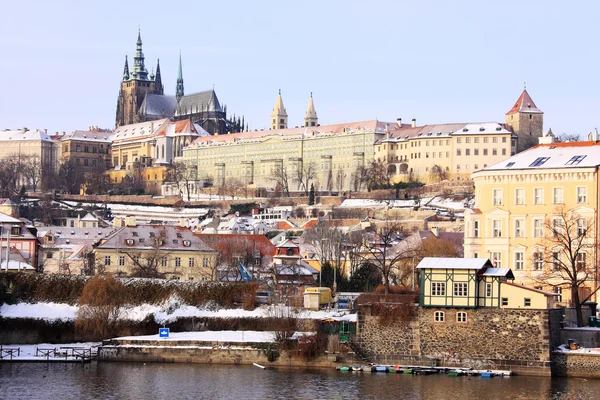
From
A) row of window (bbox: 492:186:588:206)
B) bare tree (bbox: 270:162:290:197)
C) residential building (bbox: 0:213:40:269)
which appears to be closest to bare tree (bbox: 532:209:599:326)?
row of window (bbox: 492:186:588:206)

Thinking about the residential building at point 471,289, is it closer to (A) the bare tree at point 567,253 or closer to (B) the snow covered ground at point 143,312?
(A) the bare tree at point 567,253

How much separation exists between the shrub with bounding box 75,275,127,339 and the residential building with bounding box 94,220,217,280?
14.1 m

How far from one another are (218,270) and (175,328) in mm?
16931

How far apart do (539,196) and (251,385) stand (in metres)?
18.8

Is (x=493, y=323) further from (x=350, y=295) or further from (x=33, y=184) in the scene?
(x=33, y=184)

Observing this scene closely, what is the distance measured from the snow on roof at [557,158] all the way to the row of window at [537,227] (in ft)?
7.77

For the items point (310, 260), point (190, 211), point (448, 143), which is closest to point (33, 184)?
point (190, 211)

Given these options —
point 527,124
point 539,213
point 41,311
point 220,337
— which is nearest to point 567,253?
point 539,213

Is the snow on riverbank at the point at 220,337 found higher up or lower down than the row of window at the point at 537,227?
lower down

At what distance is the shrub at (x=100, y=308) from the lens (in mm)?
54031

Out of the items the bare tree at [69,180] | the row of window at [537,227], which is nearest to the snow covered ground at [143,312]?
the row of window at [537,227]

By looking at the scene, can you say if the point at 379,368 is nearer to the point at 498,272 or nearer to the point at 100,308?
the point at 498,272

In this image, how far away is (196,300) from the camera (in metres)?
55.7

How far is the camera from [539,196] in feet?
186
